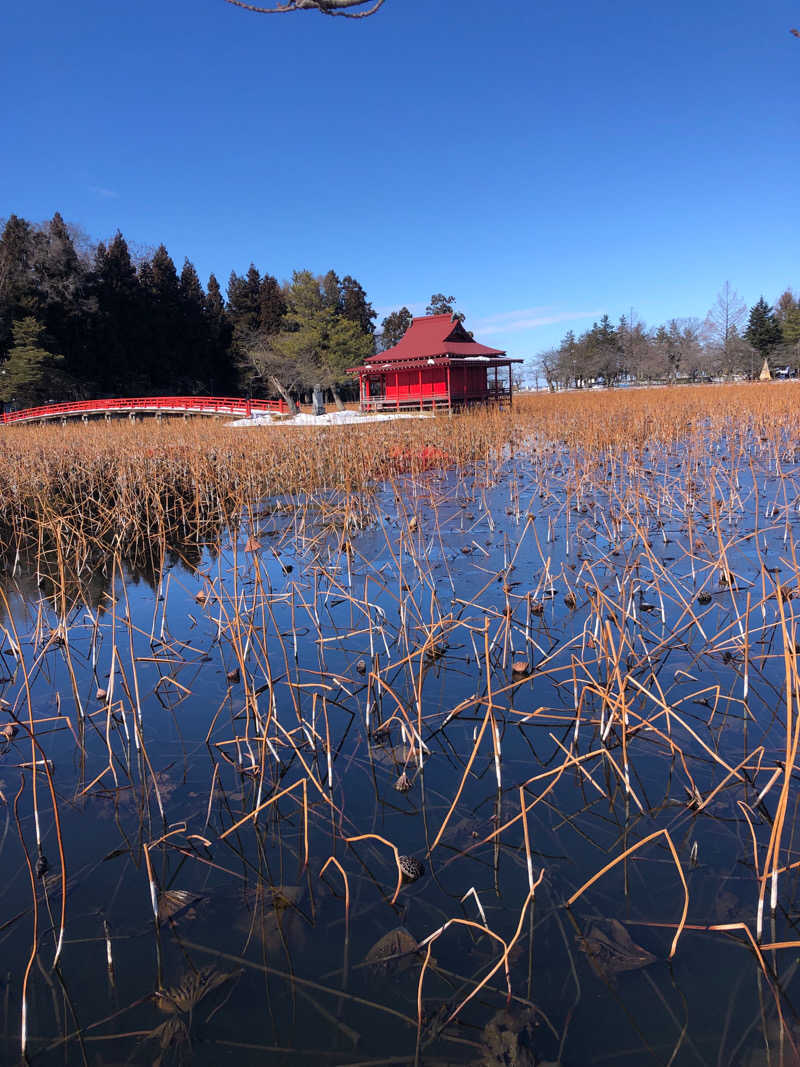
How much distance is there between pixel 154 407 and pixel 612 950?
111 ft

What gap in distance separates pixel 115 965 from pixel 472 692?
7.25ft

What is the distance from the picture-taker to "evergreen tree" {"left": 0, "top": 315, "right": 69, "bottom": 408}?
35031mm

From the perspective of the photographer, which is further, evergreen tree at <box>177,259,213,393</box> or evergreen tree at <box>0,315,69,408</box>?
evergreen tree at <box>177,259,213,393</box>

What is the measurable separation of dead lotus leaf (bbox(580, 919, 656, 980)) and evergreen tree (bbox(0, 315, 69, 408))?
40.6 meters

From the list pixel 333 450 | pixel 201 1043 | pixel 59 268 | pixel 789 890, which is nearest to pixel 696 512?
pixel 789 890

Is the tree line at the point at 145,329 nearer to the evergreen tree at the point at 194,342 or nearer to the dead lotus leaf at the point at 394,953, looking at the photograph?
the evergreen tree at the point at 194,342

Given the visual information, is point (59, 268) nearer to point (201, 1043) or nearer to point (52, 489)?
point (52, 489)

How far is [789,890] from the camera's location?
2061mm

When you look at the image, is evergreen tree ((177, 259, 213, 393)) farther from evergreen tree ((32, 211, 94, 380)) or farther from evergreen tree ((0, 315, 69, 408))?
evergreen tree ((0, 315, 69, 408))

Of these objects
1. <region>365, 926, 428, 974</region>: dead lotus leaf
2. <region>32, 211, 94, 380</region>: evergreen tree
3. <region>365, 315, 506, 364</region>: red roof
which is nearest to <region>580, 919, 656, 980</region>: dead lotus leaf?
<region>365, 926, 428, 974</region>: dead lotus leaf

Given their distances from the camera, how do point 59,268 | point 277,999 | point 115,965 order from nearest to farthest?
point 277,999 → point 115,965 → point 59,268

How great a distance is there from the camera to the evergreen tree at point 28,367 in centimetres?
3503

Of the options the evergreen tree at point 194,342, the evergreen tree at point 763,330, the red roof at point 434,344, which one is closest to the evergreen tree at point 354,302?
the evergreen tree at point 194,342

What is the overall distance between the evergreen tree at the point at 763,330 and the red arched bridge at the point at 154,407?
4861cm
